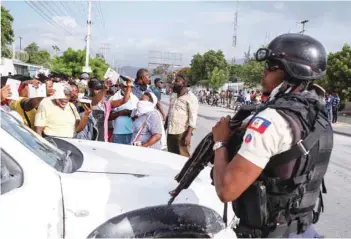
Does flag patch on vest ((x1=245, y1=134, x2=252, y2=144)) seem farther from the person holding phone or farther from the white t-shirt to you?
the person holding phone

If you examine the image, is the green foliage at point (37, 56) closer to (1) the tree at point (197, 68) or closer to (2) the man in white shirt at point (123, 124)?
(1) the tree at point (197, 68)

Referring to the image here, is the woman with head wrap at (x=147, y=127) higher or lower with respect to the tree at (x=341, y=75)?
lower

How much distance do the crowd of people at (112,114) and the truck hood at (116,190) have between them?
141 cm

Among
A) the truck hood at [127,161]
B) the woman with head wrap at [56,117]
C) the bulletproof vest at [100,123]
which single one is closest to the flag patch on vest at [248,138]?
the truck hood at [127,161]

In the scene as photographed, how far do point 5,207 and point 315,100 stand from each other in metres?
1.48

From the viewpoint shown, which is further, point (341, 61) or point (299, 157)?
point (341, 61)

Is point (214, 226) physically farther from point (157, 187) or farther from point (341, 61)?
point (341, 61)

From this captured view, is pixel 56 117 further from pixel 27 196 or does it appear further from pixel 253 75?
pixel 253 75

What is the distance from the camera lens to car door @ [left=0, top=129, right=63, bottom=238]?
162cm

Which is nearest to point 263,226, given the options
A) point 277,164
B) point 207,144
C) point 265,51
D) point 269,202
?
point 269,202

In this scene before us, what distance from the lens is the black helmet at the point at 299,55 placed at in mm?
1752

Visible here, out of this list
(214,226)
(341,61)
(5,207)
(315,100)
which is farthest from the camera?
(341,61)

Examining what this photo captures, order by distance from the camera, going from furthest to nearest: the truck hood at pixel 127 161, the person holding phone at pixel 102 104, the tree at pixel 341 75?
the tree at pixel 341 75 < the person holding phone at pixel 102 104 < the truck hood at pixel 127 161

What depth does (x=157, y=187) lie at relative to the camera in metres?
2.08
